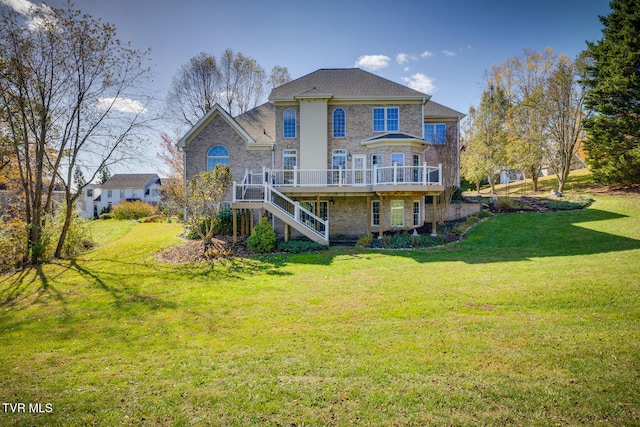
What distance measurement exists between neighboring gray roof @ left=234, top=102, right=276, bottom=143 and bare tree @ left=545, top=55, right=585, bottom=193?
76.6 ft

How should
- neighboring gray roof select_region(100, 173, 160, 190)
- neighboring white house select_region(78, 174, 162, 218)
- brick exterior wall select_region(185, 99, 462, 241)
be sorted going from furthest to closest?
neighboring gray roof select_region(100, 173, 160, 190), neighboring white house select_region(78, 174, 162, 218), brick exterior wall select_region(185, 99, 462, 241)

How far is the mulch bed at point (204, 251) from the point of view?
1436cm

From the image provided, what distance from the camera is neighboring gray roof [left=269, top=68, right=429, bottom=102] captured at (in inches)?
777

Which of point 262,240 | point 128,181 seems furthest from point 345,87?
point 128,181

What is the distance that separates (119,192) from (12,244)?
42.2 metres

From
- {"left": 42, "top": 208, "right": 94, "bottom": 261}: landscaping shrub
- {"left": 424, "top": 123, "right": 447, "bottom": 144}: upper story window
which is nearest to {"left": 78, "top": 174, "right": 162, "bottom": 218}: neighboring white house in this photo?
{"left": 42, "top": 208, "right": 94, "bottom": 261}: landscaping shrub

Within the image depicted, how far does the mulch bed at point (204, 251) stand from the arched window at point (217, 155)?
231 inches

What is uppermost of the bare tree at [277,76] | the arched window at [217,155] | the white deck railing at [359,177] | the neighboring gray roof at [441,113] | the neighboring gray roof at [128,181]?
the bare tree at [277,76]

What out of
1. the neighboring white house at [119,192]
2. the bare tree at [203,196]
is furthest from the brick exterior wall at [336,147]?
the neighboring white house at [119,192]

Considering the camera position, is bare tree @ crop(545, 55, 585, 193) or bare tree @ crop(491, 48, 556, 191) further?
bare tree @ crop(491, 48, 556, 191)

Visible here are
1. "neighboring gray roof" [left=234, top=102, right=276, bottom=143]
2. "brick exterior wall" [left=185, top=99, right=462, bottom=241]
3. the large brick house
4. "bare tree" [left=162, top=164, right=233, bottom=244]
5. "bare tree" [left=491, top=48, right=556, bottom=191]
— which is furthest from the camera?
"bare tree" [left=491, top=48, right=556, bottom=191]

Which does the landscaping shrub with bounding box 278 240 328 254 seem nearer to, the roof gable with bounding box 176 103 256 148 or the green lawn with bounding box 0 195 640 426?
the green lawn with bounding box 0 195 640 426

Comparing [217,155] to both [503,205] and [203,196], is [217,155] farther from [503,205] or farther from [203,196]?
[503,205]

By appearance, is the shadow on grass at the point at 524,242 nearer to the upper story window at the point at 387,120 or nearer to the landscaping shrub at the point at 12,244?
the upper story window at the point at 387,120
